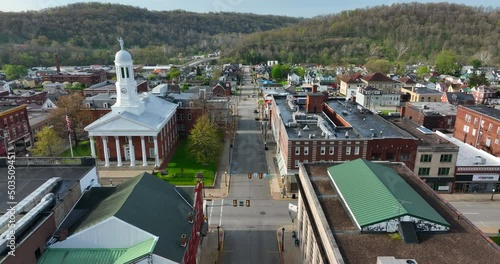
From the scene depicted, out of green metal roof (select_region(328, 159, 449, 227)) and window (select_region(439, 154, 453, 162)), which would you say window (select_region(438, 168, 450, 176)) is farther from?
green metal roof (select_region(328, 159, 449, 227))

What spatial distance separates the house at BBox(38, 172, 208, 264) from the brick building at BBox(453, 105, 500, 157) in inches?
2263

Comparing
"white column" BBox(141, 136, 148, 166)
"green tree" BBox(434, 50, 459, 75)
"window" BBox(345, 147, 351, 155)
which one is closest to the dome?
"white column" BBox(141, 136, 148, 166)

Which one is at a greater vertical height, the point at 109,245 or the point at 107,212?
the point at 107,212

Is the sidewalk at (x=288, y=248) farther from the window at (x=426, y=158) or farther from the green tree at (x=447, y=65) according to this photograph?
the green tree at (x=447, y=65)

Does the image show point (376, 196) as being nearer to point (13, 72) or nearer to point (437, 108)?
point (437, 108)

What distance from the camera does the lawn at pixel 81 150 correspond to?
200 ft

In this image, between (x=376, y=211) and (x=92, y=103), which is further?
(x=92, y=103)

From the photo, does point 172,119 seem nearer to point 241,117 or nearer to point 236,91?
point 241,117

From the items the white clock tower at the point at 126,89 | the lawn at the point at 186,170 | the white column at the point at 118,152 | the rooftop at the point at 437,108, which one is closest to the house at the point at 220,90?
the lawn at the point at 186,170

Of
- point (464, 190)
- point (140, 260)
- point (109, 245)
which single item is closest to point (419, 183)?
point (464, 190)

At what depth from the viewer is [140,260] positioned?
22172 millimetres

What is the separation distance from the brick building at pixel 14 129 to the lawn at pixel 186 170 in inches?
1176

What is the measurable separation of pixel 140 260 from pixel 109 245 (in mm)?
3639

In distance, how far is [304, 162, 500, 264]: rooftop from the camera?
2164 cm
